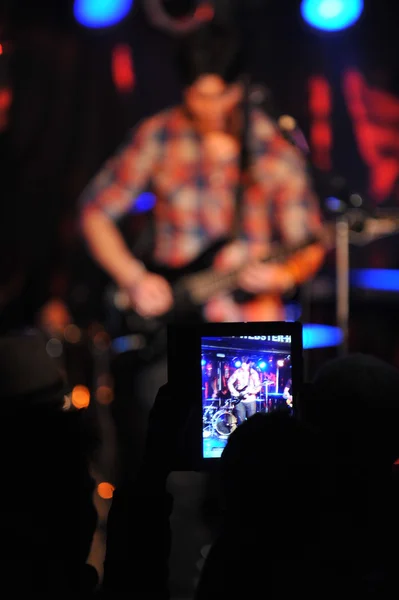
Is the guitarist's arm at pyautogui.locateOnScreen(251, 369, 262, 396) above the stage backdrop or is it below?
below

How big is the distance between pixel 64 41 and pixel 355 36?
4.94 feet

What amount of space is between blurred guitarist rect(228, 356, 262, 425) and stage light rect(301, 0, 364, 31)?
3069mm

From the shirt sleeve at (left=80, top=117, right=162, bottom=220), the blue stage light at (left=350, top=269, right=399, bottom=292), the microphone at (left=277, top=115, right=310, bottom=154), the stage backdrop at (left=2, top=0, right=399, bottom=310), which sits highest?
the stage backdrop at (left=2, top=0, right=399, bottom=310)

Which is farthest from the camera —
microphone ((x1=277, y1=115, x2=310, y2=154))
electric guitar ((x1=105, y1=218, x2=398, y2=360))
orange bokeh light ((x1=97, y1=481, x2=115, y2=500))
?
electric guitar ((x1=105, y1=218, x2=398, y2=360))

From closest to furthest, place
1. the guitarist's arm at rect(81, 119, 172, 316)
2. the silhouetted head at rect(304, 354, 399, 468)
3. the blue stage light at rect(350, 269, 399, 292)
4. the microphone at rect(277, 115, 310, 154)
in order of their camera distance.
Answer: the silhouetted head at rect(304, 354, 399, 468), the microphone at rect(277, 115, 310, 154), the guitarist's arm at rect(81, 119, 172, 316), the blue stage light at rect(350, 269, 399, 292)

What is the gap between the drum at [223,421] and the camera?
123 cm

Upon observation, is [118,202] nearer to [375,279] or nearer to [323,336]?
[323,336]

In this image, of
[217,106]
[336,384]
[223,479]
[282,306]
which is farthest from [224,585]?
[217,106]

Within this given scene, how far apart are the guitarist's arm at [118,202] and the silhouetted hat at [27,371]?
7.08 feet

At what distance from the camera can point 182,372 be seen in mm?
1241

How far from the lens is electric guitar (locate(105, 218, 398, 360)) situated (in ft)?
10.8

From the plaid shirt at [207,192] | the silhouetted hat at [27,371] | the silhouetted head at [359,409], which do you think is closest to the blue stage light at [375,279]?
the plaid shirt at [207,192]

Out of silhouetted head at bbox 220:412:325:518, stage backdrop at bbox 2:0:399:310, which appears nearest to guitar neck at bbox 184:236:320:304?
stage backdrop at bbox 2:0:399:310

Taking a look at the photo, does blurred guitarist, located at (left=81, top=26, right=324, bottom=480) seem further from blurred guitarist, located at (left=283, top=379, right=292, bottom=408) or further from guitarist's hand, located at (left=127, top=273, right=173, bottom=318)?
blurred guitarist, located at (left=283, top=379, right=292, bottom=408)
